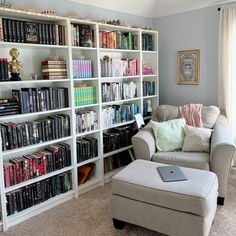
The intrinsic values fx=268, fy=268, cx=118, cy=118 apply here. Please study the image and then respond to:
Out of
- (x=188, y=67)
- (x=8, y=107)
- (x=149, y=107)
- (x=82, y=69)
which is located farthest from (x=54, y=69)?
(x=188, y=67)

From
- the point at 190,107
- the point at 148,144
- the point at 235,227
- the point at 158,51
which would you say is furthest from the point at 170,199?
the point at 158,51

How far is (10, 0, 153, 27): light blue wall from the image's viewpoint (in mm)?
2754

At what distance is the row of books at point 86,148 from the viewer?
307 centimetres

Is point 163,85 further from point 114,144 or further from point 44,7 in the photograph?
point 44,7

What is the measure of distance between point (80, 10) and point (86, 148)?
1.65 m

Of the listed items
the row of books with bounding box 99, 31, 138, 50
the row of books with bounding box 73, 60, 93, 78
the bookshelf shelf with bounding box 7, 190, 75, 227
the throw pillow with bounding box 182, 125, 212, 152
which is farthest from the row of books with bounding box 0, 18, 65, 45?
the throw pillow with bounding box 182, 125, 212, 152

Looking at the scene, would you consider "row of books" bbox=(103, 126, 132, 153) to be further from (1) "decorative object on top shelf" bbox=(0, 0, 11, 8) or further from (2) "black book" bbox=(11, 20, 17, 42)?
(1) "decorative object on top shelf" bbox=(0, 0, 11, 8)

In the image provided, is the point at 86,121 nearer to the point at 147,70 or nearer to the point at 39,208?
the point at 39,208

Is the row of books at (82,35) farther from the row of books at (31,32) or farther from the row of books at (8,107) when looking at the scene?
the row of books at (8,107)

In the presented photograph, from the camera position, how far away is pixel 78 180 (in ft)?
10.4

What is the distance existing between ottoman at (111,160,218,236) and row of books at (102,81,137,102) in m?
1.23

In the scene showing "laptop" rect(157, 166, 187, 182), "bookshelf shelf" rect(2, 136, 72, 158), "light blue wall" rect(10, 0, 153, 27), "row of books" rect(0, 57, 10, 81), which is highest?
"light blue wall" rect(10, 0, 153, 27)

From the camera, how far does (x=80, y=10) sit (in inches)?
126

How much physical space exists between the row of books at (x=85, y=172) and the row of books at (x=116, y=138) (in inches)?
10.5
